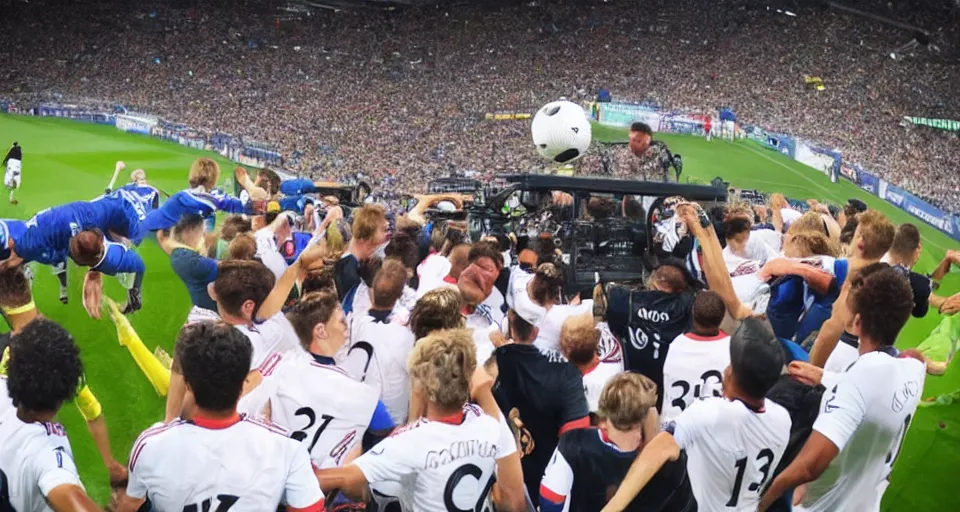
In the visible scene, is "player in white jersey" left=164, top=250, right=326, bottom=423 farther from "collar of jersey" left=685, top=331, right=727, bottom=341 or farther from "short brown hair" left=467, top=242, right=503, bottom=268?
"collar of jersey" left=685, top=331, right=727, bottom=341

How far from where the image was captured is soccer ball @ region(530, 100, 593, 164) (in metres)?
7.28

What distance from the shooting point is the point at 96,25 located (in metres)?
27.0

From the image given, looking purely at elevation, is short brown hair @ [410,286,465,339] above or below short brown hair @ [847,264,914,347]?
below

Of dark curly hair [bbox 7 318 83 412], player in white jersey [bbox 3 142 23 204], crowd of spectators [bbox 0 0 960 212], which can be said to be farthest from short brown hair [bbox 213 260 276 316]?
crowd of spectators [bbox 0 0 960 212]

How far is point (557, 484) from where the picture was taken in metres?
3.06

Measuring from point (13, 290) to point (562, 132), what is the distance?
14.0 feet

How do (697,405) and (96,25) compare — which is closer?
(697,405)

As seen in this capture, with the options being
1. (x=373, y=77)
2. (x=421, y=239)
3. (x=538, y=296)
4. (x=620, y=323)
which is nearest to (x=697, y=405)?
(x=620, y=323)

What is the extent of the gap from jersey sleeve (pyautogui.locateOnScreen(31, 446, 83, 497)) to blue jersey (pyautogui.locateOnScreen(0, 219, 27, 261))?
352 cm

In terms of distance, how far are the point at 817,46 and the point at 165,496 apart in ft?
95.2

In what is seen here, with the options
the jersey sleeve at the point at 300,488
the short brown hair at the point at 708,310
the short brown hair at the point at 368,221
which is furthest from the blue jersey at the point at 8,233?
the short brown hair at the point at 708,310

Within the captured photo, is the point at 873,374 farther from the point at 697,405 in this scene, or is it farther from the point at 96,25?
the point at 96,25

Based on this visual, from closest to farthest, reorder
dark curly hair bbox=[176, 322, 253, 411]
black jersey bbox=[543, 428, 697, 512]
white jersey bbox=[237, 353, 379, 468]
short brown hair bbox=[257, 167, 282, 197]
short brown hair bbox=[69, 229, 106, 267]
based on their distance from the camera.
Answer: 1. dark curly hair bbox=[176, 322, 253, 411]
2. black jersey bbox=[543, 428, 697, 512]
3. white jersey bbox=[237, 353, 379, 468]
4. short brown hair bbox=[69, 229, 106, 267]
5. short brown hair bbox=[257, 167, 282, 197]

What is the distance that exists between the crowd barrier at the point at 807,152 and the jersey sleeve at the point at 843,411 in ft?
71.6
